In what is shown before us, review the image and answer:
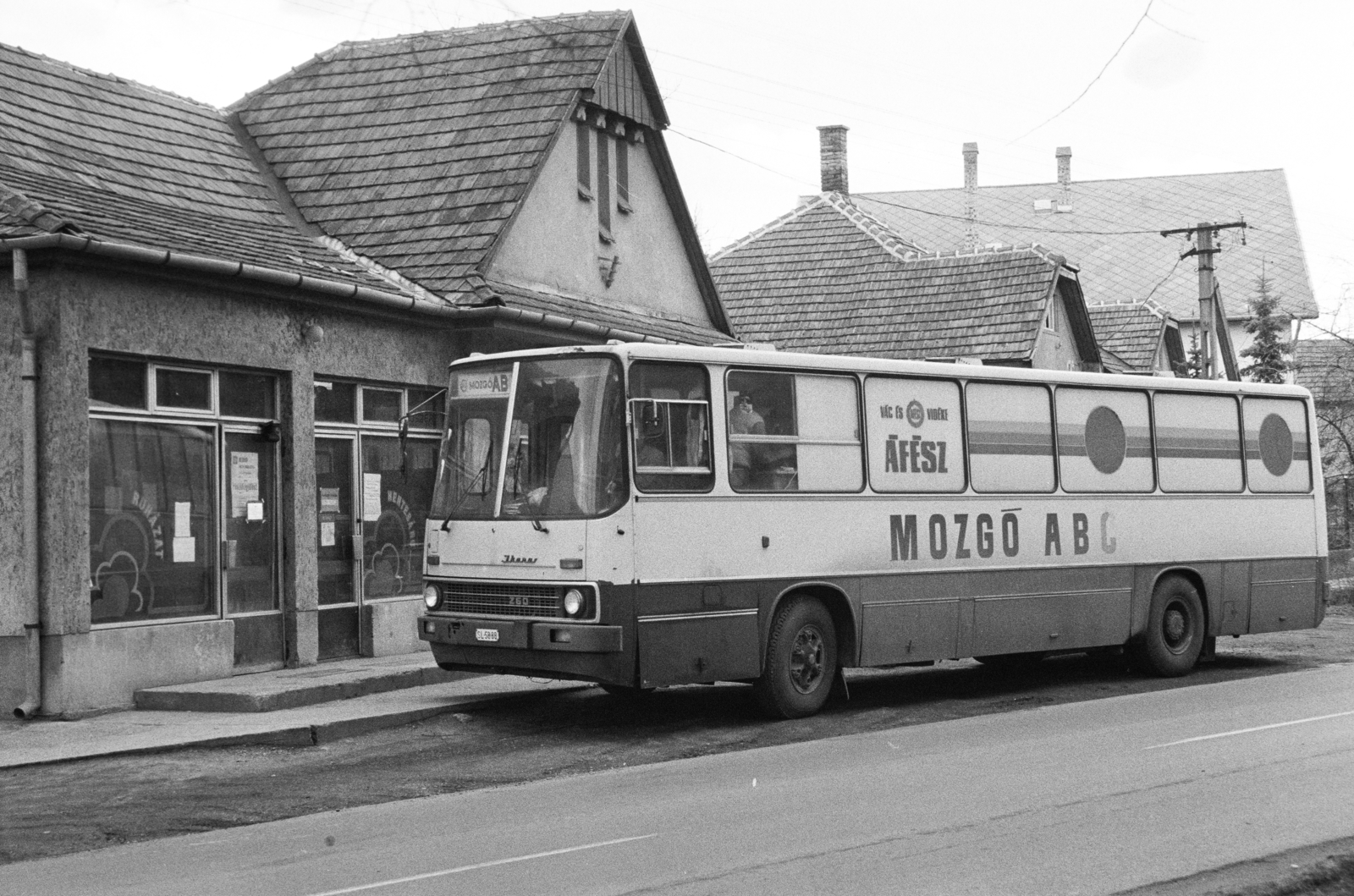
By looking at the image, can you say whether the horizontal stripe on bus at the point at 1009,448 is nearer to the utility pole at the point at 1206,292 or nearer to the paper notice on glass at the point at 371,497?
the paper notice on glass at the point at 371,497

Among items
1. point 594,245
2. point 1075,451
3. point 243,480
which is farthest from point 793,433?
point 594,245

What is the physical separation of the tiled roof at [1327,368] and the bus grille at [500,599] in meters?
35.8

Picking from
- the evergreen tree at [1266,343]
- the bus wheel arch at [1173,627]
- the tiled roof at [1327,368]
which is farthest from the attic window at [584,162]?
the evergreen tree at [1266,343]

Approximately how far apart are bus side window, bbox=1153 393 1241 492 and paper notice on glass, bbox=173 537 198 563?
953 cm

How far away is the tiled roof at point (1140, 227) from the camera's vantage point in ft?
213

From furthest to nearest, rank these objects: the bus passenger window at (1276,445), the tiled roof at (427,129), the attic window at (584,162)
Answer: the attic window at (584,162)
the tiled roof at (427,129)
the bus passenger window at (1276,445)

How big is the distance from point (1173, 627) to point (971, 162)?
194 ft

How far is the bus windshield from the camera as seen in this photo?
12.4m

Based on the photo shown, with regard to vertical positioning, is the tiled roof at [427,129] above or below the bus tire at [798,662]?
above

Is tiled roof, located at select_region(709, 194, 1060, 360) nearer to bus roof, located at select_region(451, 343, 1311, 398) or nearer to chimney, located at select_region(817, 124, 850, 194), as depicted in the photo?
chimney, located at select_region(817, 124, 850, 194)

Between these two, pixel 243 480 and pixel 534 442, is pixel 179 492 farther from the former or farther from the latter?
pixel 534 442

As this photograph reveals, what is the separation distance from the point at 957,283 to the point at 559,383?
26.0 m

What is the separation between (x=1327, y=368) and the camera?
53.0 m

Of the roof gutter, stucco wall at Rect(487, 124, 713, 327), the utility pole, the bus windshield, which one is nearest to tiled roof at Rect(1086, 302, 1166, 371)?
the utility pole
